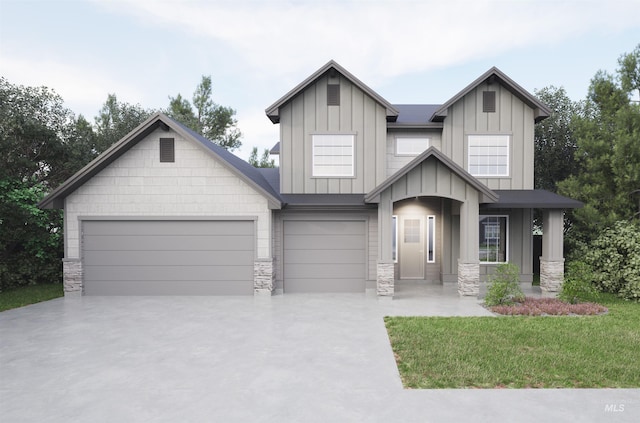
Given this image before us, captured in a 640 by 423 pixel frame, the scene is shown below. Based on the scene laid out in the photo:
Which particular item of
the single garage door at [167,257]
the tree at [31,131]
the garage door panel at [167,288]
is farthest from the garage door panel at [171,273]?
the tree at [31,131]

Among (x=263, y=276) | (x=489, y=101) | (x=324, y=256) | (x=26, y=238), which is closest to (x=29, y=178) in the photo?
(x=26, y=238)

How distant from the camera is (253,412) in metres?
4.27

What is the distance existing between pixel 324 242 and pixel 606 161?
1070 cm

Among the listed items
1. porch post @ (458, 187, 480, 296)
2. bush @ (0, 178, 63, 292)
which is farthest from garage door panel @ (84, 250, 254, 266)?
porch post @ (458, 187, 480, 296)

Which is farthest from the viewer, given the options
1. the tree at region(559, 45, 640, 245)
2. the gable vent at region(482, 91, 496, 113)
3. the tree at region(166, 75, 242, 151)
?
the tree at region(166, 75, 242, 151)

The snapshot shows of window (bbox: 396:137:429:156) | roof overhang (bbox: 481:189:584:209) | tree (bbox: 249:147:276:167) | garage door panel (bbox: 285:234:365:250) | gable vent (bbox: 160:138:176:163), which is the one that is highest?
tree (bbox: 249:147:276:167)

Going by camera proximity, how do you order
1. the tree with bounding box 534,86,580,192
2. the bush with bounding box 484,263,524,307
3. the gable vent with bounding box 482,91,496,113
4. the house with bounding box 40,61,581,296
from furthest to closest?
the tree with bounding box 534,86,580,192
the gable vent with bounding box 482,91,496,113
the house with bounding box 40,61,581,296
the bush with bounding box 484,263,524,307

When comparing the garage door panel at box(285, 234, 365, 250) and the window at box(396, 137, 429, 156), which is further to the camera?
the window at box(396, 137, 429, 156)

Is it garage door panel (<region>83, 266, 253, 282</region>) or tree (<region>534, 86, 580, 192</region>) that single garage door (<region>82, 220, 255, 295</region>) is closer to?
garage door panel (<region>83, 266, 253, 282</region>)

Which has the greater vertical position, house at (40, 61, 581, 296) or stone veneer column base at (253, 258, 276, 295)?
house at (40, 61, 581, 296)

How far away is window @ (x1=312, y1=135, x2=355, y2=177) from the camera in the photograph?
485 inches

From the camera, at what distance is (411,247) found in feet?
42.9

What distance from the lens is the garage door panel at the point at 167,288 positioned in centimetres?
1128

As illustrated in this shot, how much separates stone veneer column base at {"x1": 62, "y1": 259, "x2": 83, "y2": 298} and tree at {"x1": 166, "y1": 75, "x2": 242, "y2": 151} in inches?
734
